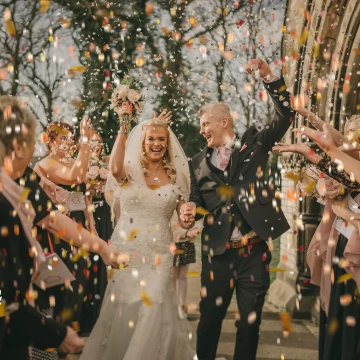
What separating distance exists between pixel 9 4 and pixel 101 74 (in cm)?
295

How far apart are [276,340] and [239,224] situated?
5.87 ft

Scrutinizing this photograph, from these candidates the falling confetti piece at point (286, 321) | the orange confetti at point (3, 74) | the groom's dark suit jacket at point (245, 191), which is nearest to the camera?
the groom's dark suit jacket at point (245, 191)

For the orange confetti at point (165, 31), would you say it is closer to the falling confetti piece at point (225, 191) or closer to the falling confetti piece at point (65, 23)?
the falling confetti piece at point (65, 23)

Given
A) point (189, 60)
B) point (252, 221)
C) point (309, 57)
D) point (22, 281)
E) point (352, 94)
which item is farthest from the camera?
point (189, 60)

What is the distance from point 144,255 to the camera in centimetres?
421

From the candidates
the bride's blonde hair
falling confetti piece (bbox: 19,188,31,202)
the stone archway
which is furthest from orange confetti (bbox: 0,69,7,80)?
falling confetti piece (bbox: 19,188,31,202)

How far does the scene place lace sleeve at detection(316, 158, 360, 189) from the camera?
3.45m

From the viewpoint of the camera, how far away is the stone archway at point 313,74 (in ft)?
17.8

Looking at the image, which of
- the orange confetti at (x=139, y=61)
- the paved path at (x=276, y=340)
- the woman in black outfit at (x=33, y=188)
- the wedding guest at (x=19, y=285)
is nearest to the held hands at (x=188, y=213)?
the woman in black outfit at (x=33, y=188)

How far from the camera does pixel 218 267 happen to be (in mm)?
4164

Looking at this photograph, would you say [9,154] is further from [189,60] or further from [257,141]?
[189,60]

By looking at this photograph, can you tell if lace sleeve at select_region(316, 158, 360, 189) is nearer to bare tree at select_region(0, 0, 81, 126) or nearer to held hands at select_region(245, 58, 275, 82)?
held hands at select_region(245, 58, 275, 82)

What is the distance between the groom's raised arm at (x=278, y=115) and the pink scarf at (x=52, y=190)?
6.42 ft

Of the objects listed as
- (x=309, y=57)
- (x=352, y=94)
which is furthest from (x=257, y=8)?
(x=352, y=94)
